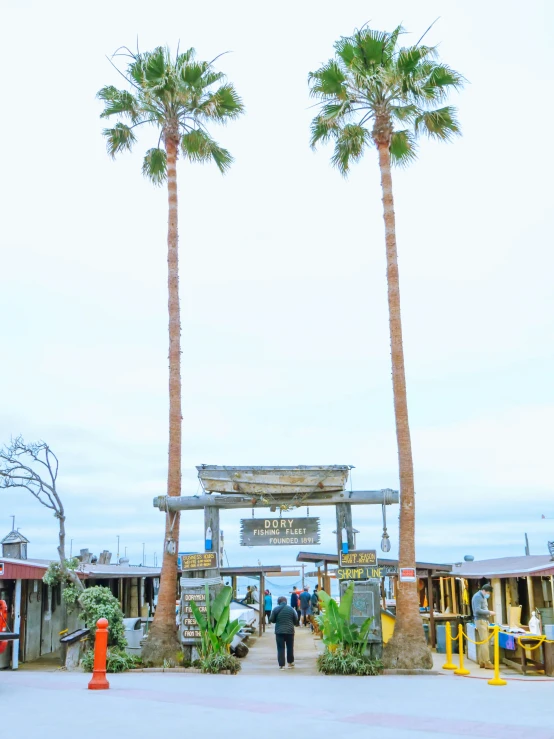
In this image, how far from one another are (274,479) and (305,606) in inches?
673

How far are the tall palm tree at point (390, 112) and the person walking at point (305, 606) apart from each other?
54.9 ft

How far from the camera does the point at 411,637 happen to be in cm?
1694

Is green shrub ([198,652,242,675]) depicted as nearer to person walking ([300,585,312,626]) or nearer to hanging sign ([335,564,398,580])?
hanging sign ([335,564,398,580])

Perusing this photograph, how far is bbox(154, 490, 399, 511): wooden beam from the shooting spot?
724 inches

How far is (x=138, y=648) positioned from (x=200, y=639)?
6034 millimetres

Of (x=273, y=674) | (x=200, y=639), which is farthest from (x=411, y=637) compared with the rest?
(x=200, y=639)

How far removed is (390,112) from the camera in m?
20.6

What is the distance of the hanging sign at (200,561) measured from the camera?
18.2 m

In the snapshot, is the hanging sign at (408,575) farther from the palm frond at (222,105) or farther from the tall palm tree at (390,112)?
the palm frond at (222,105)

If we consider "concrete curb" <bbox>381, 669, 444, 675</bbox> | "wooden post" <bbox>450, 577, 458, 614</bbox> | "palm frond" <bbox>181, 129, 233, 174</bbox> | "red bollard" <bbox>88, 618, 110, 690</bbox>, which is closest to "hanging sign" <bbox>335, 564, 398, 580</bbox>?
"concrete curb" <bbox>381, 669, 444, 675</bbox>

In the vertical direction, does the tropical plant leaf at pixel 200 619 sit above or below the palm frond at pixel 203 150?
below

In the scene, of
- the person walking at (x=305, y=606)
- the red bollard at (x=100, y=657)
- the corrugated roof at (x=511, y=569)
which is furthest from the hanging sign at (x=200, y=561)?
the person walking at (x=305, y=606)

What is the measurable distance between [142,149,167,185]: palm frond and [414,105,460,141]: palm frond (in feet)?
25.5

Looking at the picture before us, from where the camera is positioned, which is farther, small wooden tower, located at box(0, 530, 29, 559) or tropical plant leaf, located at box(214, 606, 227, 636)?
small wooden tower, located at box(0, 530, 29, 559)
